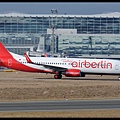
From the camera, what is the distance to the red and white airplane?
225ft

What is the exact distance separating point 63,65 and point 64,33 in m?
99.1

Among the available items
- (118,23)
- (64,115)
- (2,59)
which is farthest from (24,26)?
(64,115)

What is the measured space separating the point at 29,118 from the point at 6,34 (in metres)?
152

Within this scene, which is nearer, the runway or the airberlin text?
the runway

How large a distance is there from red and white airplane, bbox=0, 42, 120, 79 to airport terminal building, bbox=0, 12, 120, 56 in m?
80.0

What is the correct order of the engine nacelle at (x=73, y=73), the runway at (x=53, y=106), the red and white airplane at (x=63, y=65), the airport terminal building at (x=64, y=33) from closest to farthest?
1. the runway at (x=53, y=106)
2. the engine nacelle at (x=73, y=73)
3. the red and white airplane at (x=63, y=65)
4. the airport terminal building at (x=64, y=33)

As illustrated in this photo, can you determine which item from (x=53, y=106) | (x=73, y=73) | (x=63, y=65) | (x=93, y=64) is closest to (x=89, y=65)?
(x=93, y=64)

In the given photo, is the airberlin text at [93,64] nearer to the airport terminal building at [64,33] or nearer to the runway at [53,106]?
the runway at [53,106]

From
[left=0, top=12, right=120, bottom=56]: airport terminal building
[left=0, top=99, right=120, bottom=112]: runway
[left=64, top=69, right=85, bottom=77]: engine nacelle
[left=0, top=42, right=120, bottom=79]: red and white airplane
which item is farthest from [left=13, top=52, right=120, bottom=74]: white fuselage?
[left=0, top=12, right=120, bottom=56]: airport terminal building

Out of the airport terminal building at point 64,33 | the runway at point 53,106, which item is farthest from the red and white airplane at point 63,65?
the airport terminal building at point 64,33

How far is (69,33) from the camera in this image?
554ft

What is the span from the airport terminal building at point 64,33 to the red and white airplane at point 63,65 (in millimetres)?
80015

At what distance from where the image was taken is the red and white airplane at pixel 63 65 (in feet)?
225

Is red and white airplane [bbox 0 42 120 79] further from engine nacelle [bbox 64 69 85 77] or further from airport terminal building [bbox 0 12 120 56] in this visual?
airport terminal building [bbox 0 12 120 56]
